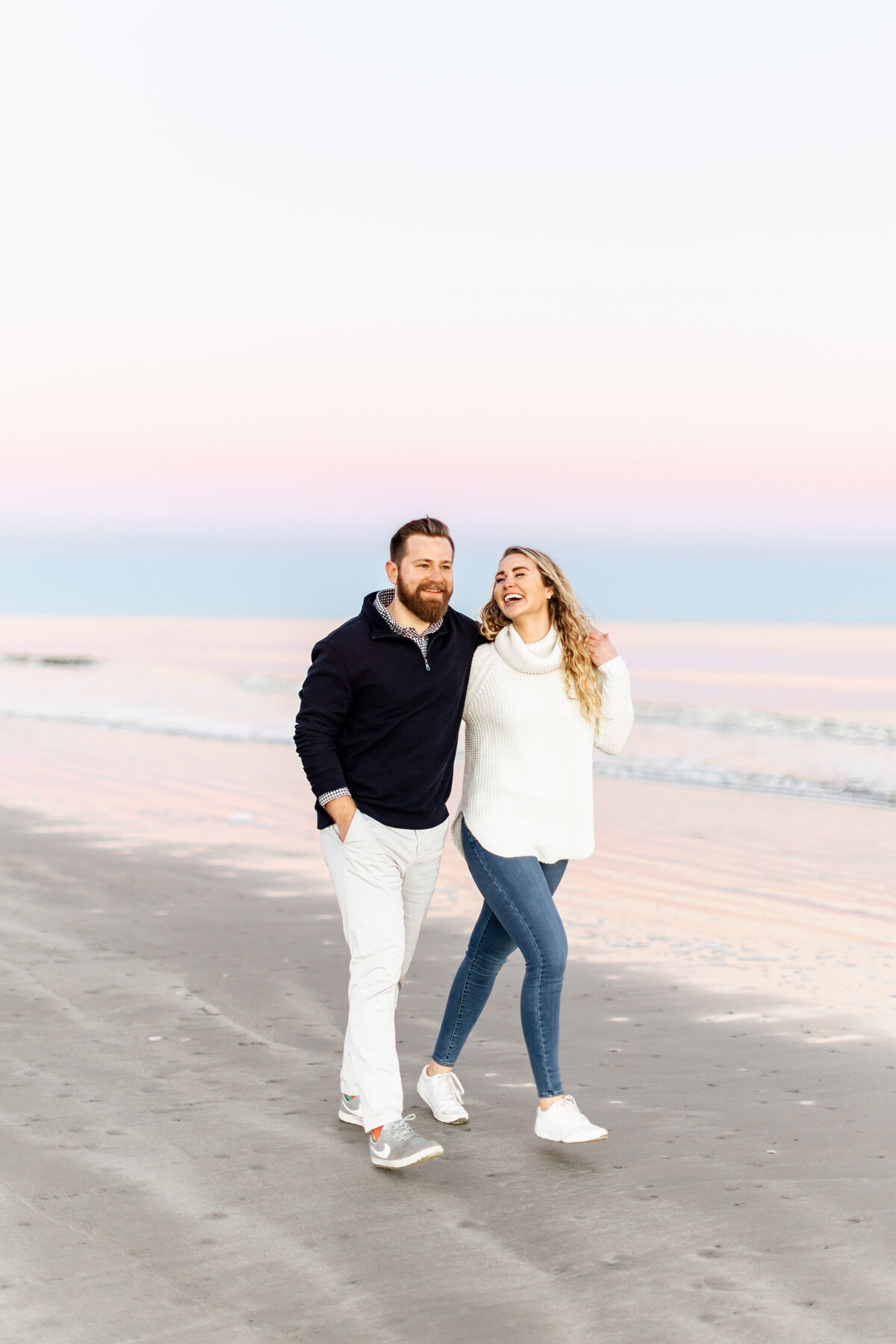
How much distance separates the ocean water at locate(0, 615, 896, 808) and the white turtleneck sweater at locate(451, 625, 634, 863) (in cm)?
946

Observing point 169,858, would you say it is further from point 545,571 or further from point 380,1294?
point 380,1294

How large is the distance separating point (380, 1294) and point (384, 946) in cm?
111

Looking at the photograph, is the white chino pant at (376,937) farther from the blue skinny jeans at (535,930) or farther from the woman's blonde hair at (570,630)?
the woman's blonde hair at (570,630)

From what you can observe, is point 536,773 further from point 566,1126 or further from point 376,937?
point 566,1126

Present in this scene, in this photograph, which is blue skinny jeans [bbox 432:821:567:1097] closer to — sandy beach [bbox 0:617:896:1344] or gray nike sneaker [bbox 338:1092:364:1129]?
sandy beach [bbox 0:617:896:1344]

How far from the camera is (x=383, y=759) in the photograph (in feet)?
12.8

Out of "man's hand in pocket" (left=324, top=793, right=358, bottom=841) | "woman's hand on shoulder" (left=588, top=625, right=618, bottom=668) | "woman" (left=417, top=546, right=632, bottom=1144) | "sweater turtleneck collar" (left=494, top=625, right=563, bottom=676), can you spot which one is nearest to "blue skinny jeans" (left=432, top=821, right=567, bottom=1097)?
"woman" (left=417, top=546, right=632, bottom=1144)

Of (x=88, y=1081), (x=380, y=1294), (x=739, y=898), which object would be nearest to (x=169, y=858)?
(x=739, y=898)

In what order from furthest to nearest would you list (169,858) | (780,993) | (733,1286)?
1. (169,858)
2. (780,993)
3. (733,1286)

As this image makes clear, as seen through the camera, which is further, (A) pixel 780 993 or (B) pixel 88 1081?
(A) pixel 780 993

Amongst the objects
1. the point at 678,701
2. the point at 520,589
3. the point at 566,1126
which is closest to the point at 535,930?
the point at 566,1126

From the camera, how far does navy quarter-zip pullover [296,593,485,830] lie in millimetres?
3836

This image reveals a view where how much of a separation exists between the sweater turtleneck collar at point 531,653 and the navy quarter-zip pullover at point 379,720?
184 mm

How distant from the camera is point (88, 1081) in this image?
14.3 feet
